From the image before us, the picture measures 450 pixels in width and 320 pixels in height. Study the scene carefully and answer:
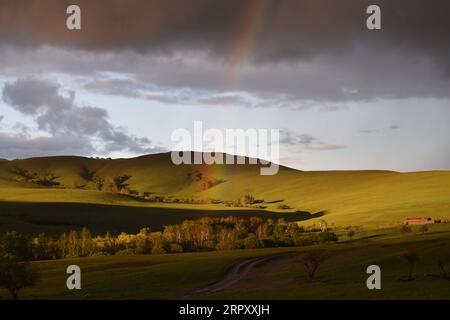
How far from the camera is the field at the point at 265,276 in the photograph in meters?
66.6

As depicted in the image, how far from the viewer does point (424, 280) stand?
234 feet

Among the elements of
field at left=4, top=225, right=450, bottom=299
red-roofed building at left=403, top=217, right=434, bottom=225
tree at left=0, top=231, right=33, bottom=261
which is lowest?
field at left=4, top=225, right=450, bottom=299

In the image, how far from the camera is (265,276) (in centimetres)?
8506

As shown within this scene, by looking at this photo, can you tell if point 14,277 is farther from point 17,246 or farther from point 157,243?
point 157,243

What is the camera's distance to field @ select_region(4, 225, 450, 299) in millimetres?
66562

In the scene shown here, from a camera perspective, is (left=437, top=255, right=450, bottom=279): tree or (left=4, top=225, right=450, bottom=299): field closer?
(left=4, top=225, right=450, bottom=299): field

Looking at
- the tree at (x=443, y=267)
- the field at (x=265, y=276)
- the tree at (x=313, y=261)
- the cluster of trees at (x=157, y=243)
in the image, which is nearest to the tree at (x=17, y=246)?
the cluster of trees at (x=157, y=243)

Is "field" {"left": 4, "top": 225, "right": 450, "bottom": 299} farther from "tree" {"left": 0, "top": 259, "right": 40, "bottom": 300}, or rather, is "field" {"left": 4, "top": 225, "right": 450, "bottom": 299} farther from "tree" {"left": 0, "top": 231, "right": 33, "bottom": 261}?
"tree" {"left": 0, "top": 231, "right": 33, "bottom": 261}

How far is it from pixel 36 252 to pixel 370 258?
7497cm

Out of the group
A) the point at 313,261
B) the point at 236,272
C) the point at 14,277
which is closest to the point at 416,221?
the point at 236,272

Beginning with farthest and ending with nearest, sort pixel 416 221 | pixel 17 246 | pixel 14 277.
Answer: pixel 416 221
pixel 17 246
pixel 14 277

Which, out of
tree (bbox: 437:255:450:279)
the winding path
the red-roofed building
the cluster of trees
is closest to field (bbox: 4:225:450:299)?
tree (bbox: 437:255:450:279)

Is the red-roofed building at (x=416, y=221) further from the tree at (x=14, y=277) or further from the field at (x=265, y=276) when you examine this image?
the tree at (x=14, y=277)
